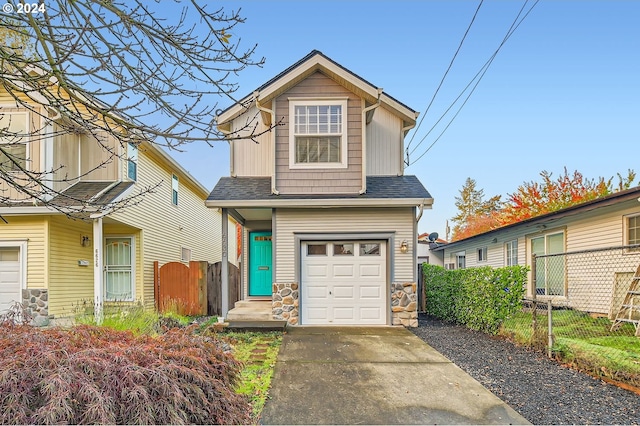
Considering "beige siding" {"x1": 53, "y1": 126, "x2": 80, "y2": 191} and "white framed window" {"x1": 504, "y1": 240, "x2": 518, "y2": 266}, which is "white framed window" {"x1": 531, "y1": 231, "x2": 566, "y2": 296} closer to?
"white framed window" {"x1": 504, "y1": 240, "x2": 518, "y2": 266}

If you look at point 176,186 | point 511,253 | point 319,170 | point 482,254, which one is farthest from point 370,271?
point 482,254

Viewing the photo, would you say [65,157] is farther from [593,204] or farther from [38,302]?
[593,204]

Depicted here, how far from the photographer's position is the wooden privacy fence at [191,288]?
11680mm

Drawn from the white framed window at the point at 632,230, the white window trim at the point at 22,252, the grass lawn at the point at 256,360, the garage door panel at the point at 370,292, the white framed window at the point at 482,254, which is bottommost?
the grass lawn at the point at 256,360

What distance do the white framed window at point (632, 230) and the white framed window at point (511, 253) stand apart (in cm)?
561

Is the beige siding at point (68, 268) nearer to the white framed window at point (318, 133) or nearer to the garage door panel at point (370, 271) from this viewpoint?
the white framed window at point (318, 133)

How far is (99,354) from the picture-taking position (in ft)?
8.36

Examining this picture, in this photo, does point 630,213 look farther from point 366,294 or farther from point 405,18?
point 405,18

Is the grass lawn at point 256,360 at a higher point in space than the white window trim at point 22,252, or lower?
lower

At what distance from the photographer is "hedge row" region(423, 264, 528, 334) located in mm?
7516

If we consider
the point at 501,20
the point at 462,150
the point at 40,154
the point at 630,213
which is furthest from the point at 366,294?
the point at 462,150

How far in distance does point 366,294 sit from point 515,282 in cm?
323

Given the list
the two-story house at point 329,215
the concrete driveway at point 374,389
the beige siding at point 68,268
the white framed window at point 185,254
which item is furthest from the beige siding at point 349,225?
the white framed window at point 185,254

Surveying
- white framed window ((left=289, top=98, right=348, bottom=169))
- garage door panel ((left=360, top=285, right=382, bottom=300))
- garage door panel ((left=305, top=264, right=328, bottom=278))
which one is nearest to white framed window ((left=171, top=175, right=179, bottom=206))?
white framed window ((left=289, top=98, right=348, bottom=169))
